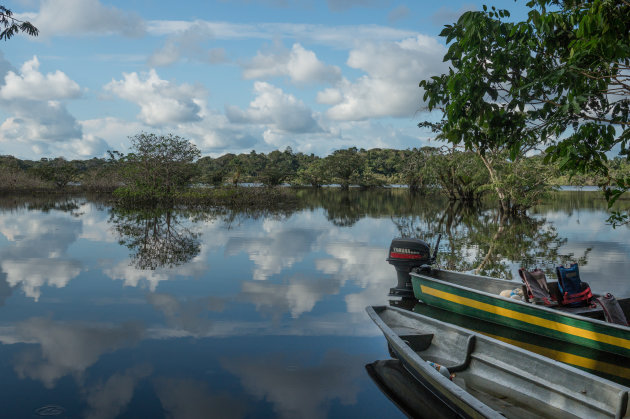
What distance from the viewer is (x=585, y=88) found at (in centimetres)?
639

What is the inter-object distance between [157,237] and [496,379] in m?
13.9

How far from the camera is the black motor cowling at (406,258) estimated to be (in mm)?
9195

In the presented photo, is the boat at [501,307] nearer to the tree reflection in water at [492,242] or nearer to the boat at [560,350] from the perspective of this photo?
the boat at [560,350]

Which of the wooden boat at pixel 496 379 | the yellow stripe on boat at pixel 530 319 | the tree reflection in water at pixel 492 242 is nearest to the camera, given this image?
the wooden boat at pixel 496 379

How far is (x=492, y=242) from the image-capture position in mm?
16766

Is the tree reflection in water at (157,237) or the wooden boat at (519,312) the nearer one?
the wooden boat at (519,312)

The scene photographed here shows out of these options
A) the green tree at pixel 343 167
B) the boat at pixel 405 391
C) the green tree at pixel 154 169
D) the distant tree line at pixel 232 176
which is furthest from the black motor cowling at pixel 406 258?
the green tree at pixel 343 167

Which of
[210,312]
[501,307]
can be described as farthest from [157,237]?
[501,307]

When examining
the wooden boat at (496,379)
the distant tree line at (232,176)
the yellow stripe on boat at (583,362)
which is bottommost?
the yellow stripe on boat at (583,362)

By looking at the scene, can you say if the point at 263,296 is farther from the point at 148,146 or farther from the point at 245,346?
the point at 148,146

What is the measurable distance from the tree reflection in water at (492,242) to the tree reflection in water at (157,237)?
719 centimetres

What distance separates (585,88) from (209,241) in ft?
40.6

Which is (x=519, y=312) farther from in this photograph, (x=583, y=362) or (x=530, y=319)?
(x=583, y=362)

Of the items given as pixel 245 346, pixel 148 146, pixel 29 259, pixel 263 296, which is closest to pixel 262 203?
pixel 148 146
